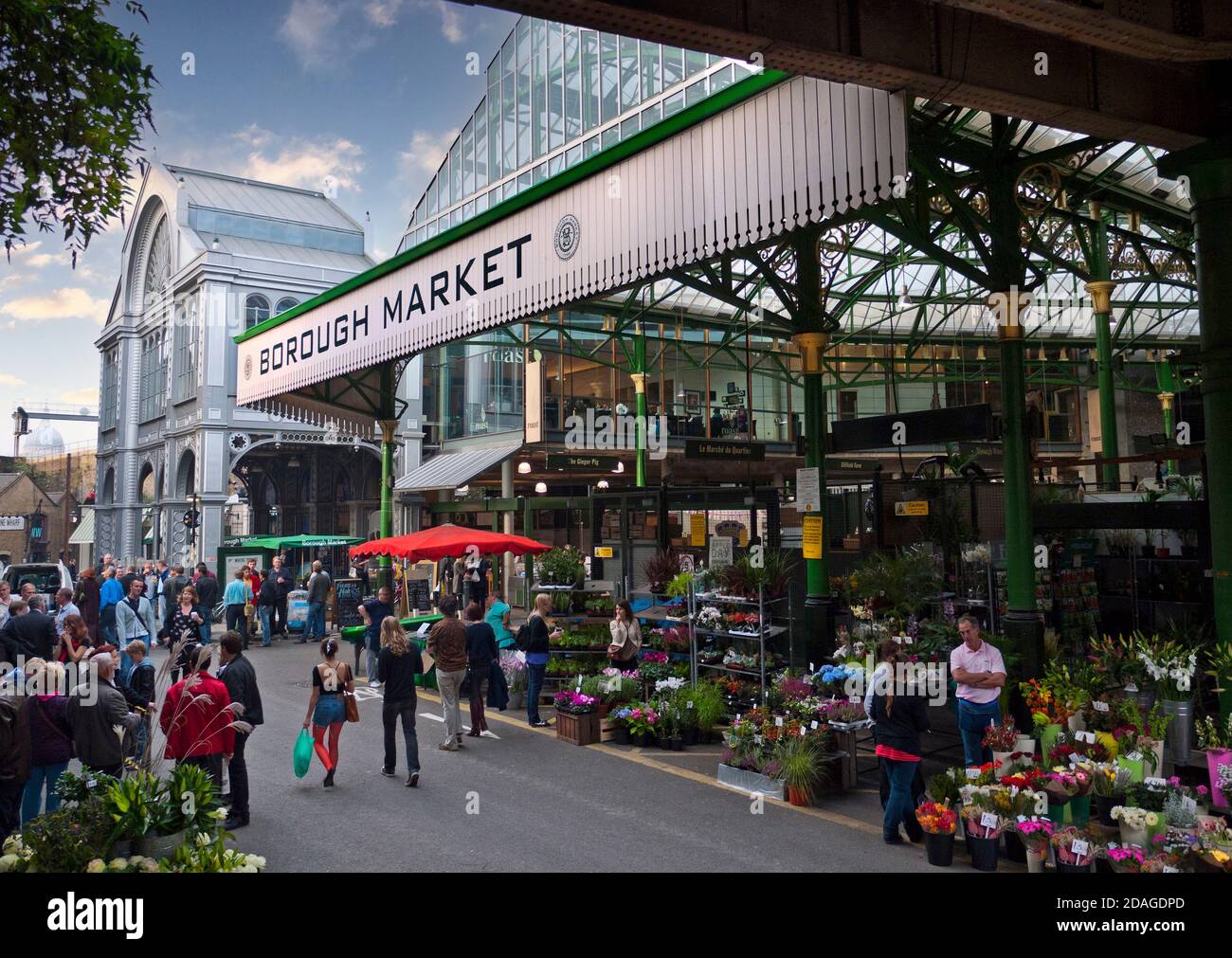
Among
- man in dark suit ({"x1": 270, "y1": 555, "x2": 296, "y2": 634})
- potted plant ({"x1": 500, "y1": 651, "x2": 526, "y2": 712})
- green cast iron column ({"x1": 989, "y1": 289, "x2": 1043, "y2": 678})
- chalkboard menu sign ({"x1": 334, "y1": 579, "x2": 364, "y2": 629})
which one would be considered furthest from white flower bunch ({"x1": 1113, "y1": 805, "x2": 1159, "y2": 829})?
man in dark suit ({"x1": 270, "y1": 555, "x2": 296, "y2": 634})

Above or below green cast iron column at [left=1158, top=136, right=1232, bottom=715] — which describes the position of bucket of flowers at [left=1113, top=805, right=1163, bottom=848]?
→ below

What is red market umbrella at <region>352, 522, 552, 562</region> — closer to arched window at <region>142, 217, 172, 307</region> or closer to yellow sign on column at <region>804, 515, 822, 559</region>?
yellow sign on column at <region>804, 515, 822, 559</region>

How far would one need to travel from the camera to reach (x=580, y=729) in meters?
11.0

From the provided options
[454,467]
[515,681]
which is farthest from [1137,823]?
[454,467]

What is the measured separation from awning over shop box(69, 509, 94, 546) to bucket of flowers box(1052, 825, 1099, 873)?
162 feet

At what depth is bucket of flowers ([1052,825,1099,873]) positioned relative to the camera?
6090 millimetres

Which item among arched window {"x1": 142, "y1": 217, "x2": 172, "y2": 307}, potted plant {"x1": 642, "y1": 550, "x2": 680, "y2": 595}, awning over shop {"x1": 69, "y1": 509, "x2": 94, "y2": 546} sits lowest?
potted plant {"x1": 642, "y1": 550, "x2": 680, "y2": 595}

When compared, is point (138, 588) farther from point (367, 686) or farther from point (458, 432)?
point (458, 432)

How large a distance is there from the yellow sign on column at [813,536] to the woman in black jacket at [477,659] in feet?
14.9
